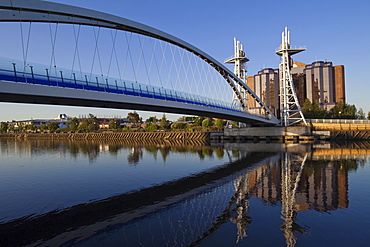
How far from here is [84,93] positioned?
56.9ft

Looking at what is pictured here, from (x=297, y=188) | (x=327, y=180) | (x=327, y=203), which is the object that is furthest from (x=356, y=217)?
(x=327, y=180)

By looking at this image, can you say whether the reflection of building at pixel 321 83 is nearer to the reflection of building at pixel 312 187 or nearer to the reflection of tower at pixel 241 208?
the reflection of building at pixel 312 187

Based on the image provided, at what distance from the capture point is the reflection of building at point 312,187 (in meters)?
9.95

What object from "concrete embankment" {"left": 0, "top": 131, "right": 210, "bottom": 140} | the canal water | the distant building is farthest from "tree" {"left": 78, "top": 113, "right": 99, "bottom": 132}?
the canal water

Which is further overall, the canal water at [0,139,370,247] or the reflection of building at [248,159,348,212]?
the reflection of building at [248,159,348,212]

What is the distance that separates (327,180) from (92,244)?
12119 mm

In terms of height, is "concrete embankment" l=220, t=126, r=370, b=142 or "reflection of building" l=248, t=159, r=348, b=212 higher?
"concrete embankment" l=220, t=126, r=370, b=142

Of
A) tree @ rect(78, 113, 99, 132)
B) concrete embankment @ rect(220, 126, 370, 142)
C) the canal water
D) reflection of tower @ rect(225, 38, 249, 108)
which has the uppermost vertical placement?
reflection of tower @ rect(225, 38, 249, 108)

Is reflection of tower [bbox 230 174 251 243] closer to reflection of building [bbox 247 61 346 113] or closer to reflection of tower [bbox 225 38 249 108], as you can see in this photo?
reflection of tower [bbox 225 38 249 108]

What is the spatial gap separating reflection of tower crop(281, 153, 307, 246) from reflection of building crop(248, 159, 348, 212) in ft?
0.57

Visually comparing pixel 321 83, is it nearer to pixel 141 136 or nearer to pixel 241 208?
pixel 141 136

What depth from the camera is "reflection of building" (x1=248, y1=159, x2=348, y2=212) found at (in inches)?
392

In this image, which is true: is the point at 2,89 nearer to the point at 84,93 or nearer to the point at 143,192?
the point at 84,93

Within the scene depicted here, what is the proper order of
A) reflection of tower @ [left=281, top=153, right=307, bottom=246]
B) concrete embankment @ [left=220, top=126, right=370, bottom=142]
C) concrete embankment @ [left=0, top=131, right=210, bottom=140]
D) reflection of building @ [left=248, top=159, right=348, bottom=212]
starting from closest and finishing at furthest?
reflection of tower @ [left=281, top=153, right=307, bottom=246] → reflection of building @ [left=248, top=159, right=348, bottom=212] → concrete embankment @ [left=220, top=126, right=370, bottom=142] → concrete embankment @ [left=0, top=131, right=210, bottom=140]
